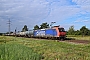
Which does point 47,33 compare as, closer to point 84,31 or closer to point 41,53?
point 84,31

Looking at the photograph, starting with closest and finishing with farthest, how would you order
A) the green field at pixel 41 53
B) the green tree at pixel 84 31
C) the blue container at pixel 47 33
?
the green field at pixel 41 53
the blue container at pixel 47 33
the green tree at pixel 84 31

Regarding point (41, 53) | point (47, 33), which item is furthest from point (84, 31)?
point (41, 53)

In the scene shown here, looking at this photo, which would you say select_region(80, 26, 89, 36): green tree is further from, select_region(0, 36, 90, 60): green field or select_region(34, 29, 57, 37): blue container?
select_region(0, 36, 90, 60): green field

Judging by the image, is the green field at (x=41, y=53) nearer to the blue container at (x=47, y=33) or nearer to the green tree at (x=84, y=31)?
the blue container at (x=47, y=33)

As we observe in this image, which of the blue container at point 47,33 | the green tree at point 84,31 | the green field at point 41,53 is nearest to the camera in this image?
the green field at point 41,53

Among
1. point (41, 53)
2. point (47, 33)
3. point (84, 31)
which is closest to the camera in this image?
point (41, 53)

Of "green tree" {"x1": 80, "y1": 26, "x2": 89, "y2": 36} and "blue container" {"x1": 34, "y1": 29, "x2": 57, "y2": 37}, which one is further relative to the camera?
"green tree" {"x1": 80, "y1": 26, "x2": 89, "y2": 36}

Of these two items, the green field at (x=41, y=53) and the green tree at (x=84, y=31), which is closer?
the green field at (x=41, y=53)

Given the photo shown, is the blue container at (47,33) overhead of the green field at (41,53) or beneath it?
overhead

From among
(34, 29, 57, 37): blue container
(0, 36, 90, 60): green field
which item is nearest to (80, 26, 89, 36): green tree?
(34, 29, 57, 37): blue container

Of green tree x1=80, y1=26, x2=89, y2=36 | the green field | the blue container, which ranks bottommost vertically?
the green field

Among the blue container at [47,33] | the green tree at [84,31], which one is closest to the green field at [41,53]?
the blue container at [47,33]

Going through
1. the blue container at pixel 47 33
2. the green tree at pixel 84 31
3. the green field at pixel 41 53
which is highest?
the green tree at pixel 84 31

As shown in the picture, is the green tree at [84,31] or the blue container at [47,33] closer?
the blue container at [47,33]
